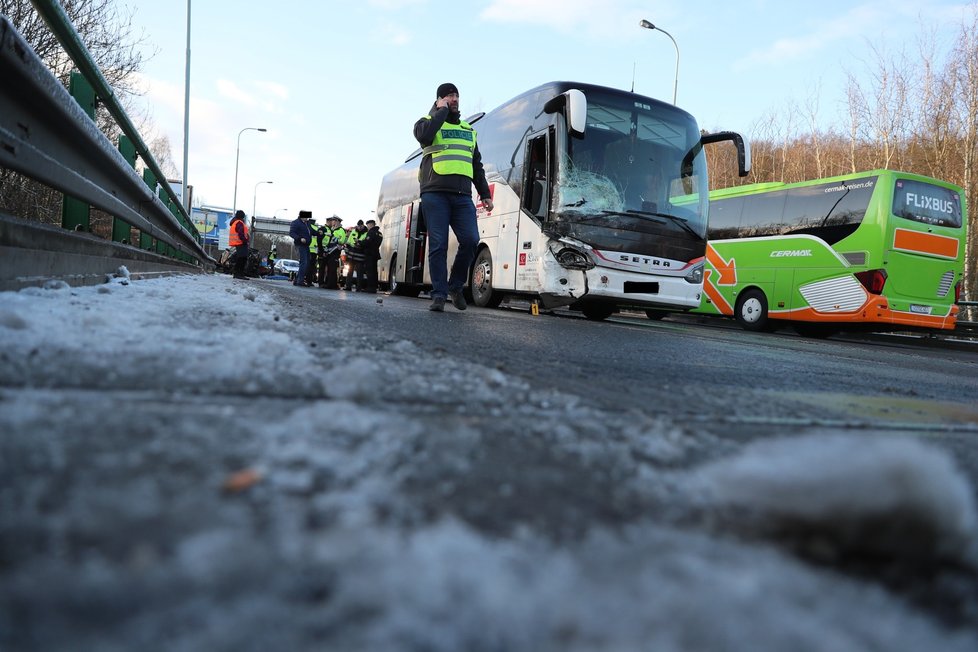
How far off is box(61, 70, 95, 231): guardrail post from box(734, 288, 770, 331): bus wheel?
12.9 metres

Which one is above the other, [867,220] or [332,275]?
[867,220]

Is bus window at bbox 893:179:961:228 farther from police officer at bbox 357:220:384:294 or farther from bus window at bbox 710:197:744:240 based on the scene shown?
police officer at bbox 357:220:384:294

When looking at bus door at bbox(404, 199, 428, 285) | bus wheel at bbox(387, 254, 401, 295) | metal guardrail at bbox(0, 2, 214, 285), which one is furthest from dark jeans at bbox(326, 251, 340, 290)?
metal guardrail at bbox(0, 2, 214, 285)

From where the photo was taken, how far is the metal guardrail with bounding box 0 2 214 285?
7.55 ft

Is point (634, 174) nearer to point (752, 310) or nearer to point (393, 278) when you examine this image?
point (752, 310)

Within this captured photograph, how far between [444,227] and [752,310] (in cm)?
983

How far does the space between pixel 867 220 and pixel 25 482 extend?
1341 centimetres

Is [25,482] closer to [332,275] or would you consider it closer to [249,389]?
[249,389]

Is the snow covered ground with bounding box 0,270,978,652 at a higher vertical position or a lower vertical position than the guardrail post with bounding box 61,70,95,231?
lower

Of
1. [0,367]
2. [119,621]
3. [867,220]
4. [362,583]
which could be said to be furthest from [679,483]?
[867,220]

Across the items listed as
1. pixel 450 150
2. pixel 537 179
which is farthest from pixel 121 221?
pixel 537 179

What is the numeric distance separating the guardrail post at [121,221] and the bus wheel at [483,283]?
606 centimetres

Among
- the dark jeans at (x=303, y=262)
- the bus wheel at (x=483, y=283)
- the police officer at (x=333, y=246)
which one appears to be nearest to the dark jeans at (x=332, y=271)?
the police officer at (x=333, y=246)

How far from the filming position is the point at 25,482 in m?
0.72
